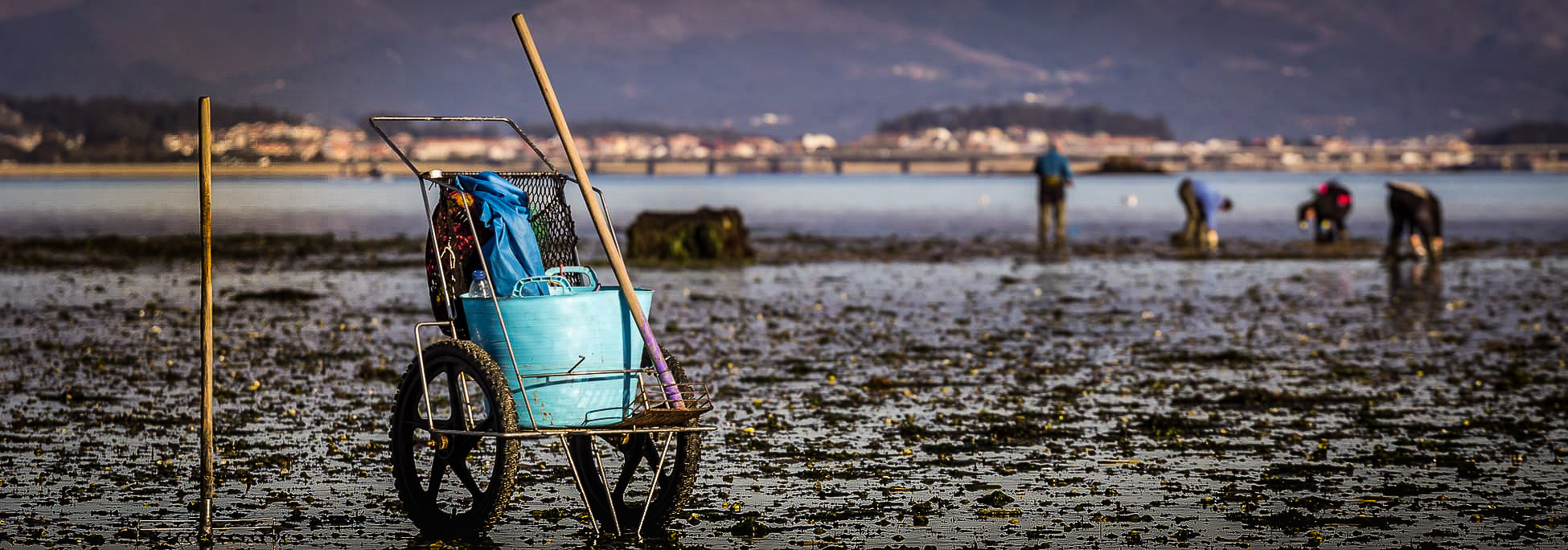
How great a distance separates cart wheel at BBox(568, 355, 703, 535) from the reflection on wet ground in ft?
0.68

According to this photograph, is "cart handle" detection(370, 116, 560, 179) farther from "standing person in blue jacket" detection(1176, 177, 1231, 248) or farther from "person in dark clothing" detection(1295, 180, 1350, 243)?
"person in dark clothing" detection(1295, 180, 1350, 243)


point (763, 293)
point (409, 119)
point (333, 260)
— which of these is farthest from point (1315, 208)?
point (409, 119)

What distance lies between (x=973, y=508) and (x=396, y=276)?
2001 centimetres

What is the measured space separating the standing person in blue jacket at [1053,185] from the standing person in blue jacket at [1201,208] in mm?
2423

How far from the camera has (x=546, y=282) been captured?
7859 millimetres

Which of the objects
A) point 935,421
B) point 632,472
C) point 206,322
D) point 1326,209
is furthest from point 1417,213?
point 206,322

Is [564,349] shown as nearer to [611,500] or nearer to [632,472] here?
[611,500]

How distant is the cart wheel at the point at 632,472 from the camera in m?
8.05

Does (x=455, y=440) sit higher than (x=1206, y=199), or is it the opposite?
(x=1206, y=199)

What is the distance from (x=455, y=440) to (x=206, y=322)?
126 cm

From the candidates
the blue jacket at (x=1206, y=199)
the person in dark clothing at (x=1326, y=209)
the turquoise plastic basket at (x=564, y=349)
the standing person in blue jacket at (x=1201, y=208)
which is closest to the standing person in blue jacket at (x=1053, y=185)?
the standing person in blue jacket at (x=1201, y=208)

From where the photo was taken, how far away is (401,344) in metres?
16.7

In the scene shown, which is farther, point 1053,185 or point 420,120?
point 1053,185

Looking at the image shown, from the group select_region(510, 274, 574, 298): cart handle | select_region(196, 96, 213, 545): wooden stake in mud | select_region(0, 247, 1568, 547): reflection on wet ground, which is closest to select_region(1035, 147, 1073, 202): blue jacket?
select_region(0, 247, 1568, 547): reflection on wet ground
